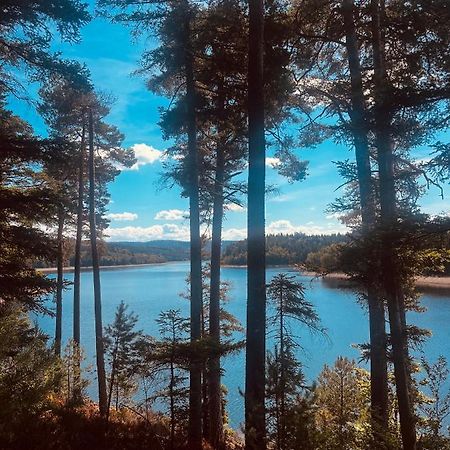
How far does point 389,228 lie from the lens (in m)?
5.57

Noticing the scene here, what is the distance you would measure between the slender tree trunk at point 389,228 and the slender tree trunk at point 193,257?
12.7 feet

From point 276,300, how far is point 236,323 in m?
6.83

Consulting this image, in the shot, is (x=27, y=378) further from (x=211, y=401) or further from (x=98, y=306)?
(x=98, y=306)

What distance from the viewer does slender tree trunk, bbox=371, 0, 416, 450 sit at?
5.79 meters

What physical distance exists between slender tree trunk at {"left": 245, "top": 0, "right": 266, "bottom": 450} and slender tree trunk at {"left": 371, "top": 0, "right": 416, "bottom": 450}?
6.22 feet

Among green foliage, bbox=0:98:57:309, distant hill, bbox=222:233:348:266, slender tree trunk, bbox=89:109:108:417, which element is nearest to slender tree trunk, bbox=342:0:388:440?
green foliage, bbox=0:98:57:309

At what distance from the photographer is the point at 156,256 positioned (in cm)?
18225

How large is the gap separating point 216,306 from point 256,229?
515 cm

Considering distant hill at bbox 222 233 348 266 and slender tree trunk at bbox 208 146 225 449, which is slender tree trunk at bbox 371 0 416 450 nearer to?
slender tree trunk at bbox 208 146 225 449

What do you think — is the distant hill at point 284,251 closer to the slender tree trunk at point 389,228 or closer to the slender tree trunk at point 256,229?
the slender tree trunk at point 389,228

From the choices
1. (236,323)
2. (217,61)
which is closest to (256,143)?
(217,61)

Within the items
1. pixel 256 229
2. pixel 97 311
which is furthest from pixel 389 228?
pixel 97 311

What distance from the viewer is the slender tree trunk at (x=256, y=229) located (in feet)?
21.6

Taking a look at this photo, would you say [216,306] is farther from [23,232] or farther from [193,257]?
[23,232]
